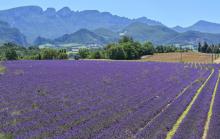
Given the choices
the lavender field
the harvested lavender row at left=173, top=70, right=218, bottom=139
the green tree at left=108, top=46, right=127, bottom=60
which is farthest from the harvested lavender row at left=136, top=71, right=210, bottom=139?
the green tree at left=108, top=46, right=127, bottom=60

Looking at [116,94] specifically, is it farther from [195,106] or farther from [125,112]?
[125,112]

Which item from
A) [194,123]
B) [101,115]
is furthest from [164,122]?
[101,115]

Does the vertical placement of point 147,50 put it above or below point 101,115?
below

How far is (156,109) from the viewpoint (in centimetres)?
1945

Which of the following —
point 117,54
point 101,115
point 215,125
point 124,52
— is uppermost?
point 101,115

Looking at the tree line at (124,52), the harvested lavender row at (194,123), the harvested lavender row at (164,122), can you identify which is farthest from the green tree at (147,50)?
the harvested lavender row at (194,123)

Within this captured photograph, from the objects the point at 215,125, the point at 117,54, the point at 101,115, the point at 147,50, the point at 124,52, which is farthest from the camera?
the point at 147,50

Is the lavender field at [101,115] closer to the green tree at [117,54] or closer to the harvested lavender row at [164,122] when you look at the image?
the harvested lavender row at [164,122]

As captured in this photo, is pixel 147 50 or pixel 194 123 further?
pixel 147 50

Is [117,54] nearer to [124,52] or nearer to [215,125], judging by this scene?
[124,52]

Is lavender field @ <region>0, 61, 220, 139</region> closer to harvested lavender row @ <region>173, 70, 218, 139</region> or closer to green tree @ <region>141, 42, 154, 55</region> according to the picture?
harvested lavender row @ <region>173, 70, 218, 139</region>

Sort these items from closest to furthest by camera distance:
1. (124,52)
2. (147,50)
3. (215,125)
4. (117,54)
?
(215,125) < (117,54) < (124,52) < (147,50)

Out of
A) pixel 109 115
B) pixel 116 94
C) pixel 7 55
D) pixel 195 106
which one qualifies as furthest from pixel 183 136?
pixel 7 55

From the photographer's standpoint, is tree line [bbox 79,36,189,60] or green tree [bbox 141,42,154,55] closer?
tree line [bbox 79,36,189,60]
